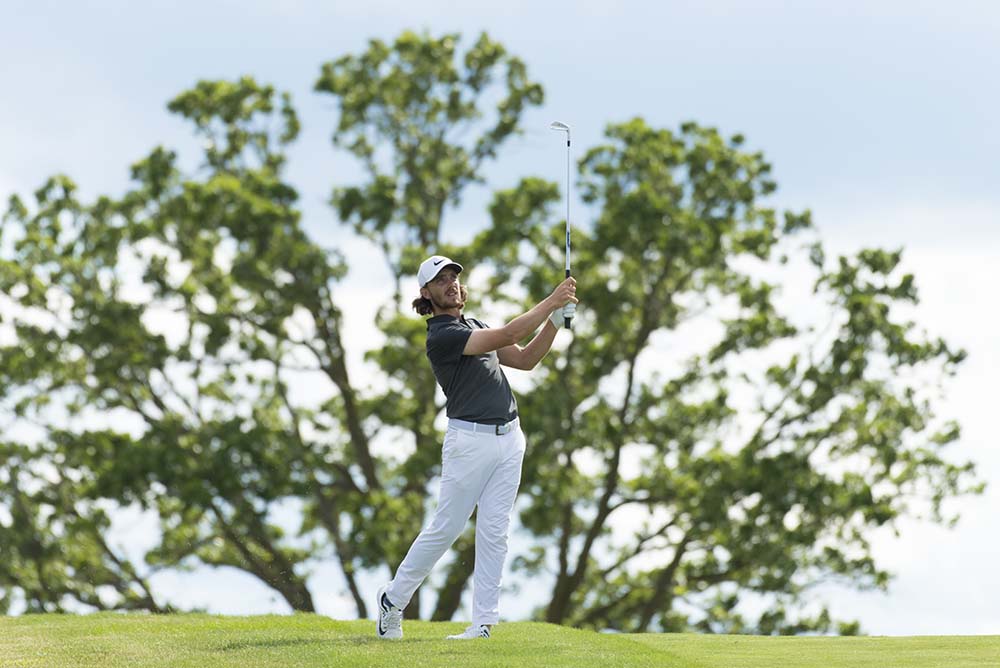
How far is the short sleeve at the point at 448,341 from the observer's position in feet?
29.2

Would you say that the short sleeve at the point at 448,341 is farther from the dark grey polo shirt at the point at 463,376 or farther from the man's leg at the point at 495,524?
the man's leg at the point at 495,524

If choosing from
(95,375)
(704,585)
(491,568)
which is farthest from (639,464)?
(491,568)

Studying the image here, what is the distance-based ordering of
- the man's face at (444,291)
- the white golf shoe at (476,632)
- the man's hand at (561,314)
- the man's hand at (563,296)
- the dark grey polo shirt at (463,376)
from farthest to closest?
the white golf shoe at (476,632) < the man's face at (444,291) < the dark grey polo shirt at (463,376) < the man's hand at (561,314) < the man's hand at (563,296)

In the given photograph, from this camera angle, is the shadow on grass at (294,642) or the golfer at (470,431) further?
the shadow on grass at (294,642)

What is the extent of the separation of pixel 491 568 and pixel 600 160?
16245mm

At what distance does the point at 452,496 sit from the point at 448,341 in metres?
1.00

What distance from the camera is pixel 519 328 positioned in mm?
8508

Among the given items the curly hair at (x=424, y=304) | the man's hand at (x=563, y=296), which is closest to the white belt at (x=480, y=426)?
the curly hair at (x=424, y=304)

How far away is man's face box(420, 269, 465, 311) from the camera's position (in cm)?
905

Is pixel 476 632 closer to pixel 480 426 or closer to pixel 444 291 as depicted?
pixel 480 426

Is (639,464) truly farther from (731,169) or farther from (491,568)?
(491,568)

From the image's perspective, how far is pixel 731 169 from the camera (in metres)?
24.5

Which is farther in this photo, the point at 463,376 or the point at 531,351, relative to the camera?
the point at 531,351

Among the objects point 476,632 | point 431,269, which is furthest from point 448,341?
point 476,632
